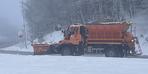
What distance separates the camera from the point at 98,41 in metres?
33.9

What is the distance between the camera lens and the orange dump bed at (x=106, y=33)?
3350cm

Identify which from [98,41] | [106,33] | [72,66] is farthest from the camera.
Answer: [98,41]

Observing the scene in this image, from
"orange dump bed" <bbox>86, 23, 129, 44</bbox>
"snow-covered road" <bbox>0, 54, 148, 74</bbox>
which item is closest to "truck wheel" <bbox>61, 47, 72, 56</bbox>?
"orange dump bed" <bbox>86, 23, 129, 44</bbox>

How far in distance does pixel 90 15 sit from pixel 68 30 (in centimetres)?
1874

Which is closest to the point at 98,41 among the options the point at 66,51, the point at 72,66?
the point at 66,51

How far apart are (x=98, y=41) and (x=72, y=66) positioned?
15240 mm

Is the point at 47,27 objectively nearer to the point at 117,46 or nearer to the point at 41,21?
the point at 41,21

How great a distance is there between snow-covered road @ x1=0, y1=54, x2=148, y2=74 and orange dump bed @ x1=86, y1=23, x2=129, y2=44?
12.5 m

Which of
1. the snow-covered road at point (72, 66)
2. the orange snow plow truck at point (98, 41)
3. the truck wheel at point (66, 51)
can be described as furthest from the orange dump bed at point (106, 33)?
the snow-covered road at point (72, 66)

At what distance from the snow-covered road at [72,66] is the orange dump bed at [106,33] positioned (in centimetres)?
1250

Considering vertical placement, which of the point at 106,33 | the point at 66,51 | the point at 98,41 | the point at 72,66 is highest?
the point at 106,33

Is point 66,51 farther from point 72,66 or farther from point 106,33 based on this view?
point 72,66

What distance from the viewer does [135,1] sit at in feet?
168

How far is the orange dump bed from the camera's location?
3350 centimetres
